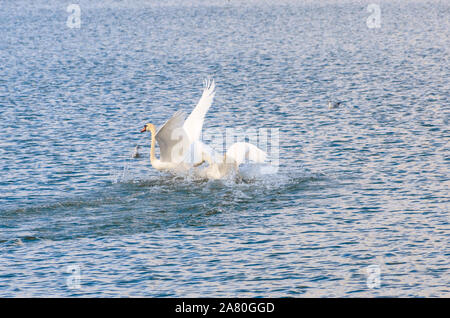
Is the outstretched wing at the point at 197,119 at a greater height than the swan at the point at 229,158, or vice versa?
the outstretched wing at the point at 197,119

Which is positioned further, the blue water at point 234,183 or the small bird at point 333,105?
the small bird at point 333,105

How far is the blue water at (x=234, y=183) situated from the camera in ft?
57.6

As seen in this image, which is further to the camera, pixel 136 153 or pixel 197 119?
pixel 136 153

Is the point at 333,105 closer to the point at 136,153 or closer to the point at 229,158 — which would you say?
the point at 136,153

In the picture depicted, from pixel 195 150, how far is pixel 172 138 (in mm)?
913

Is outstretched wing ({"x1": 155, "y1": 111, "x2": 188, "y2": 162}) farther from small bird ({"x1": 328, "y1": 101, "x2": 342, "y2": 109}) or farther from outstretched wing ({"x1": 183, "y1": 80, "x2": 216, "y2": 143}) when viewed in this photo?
small bird ({"x1": 328, "y1": 101, "x2": 342, "y2": 109})

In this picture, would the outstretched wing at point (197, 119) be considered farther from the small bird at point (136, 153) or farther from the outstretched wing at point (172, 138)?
the small bird at point (136, 153)

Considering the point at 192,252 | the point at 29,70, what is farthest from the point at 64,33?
the point at 192,252

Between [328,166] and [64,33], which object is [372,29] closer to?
[64,33]

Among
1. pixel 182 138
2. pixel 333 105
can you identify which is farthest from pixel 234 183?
pixel 333 105

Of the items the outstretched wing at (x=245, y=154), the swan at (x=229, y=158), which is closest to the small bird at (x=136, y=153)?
the swan at (x=229, y=158)

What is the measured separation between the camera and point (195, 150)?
2417 centimetres

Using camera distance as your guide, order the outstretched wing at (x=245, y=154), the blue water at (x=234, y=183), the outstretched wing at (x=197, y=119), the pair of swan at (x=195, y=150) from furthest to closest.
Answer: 1. the outstretched wing at (x=197, y=119)
2. the outstretched wing at (x=245, y=154)
3. the pair of swan at (x=195, y=150)
4. the blue water at (x=234, y=183)
